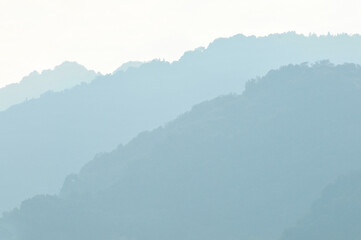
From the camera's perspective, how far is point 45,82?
16688cm

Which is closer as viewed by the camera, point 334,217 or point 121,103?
point 334,217

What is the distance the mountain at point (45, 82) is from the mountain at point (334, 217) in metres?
94.1

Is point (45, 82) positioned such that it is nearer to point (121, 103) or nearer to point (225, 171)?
point (121, 103)

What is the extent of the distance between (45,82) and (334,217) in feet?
335

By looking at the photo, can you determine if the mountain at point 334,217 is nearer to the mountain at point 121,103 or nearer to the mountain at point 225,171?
the mountain at point 225,171

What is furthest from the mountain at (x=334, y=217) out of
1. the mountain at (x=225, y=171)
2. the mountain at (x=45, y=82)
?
the mountain at (x=45, y=82)

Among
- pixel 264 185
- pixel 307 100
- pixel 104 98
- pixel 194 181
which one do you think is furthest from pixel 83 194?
pixel 104 98

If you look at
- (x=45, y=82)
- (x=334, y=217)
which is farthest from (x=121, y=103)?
(x=334, y=217)

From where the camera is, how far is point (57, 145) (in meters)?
121

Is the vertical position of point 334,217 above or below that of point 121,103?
below

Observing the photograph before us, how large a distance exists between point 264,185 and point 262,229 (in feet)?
20.0

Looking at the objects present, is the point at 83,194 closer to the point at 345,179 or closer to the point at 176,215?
the point at 176,215

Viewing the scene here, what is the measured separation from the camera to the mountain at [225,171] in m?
83.1

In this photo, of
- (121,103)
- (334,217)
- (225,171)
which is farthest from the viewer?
(121,103)
